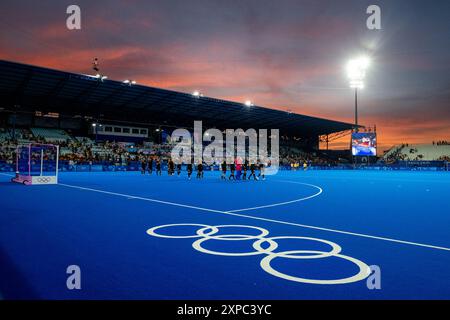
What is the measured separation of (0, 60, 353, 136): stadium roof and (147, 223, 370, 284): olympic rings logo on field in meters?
38.7

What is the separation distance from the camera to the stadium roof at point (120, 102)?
41.7m

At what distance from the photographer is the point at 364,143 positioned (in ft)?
194

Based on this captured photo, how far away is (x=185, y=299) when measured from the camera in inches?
145

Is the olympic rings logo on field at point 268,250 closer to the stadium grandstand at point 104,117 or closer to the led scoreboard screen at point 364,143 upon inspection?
the stadium grandstand at point 104,117

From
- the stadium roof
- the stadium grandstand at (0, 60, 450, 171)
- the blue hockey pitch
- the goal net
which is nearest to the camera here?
the blue hockey pitch

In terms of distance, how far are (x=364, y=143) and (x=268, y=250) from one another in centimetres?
5874

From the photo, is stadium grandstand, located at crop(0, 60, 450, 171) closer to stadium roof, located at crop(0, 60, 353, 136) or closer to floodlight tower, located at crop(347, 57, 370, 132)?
stadium roof, located at crop(0, 60, 353, 136)

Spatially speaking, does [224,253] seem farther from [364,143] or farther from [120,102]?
[364,143]

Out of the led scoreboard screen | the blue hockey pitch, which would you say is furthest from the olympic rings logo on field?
the led scoreboard screen

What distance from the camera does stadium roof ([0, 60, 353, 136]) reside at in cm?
4168

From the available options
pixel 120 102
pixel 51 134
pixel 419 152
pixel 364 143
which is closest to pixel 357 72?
pixel 364 143

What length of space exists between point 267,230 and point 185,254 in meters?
2.52

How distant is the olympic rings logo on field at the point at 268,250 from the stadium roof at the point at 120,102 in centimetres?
3871
